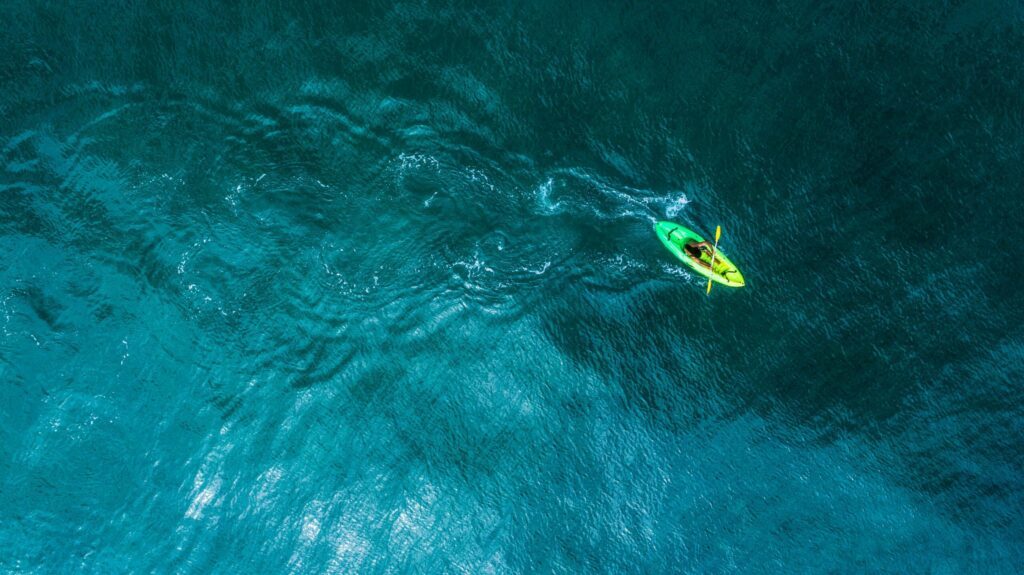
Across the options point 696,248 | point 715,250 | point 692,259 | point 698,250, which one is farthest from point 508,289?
point 715,250

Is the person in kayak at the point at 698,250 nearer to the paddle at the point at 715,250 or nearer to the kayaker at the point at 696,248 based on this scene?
the kayaker at the point at 696,248

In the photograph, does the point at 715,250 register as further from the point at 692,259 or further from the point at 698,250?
the point at 692,259

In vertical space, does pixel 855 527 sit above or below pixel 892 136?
below

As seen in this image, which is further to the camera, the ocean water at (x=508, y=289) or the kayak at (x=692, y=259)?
the kayak at (x=692, y=259)

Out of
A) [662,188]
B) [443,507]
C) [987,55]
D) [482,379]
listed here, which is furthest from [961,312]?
[443,507]

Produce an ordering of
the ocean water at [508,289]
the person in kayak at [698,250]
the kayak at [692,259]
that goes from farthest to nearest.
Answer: the kayak at [692,259] → the person in kayak at [698,250] → the ocean water at [508,289]

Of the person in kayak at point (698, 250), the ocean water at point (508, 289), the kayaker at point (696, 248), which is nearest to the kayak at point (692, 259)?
the person in kayak at point (698, 250)

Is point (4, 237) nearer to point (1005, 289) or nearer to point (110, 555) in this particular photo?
point (110, 555)
